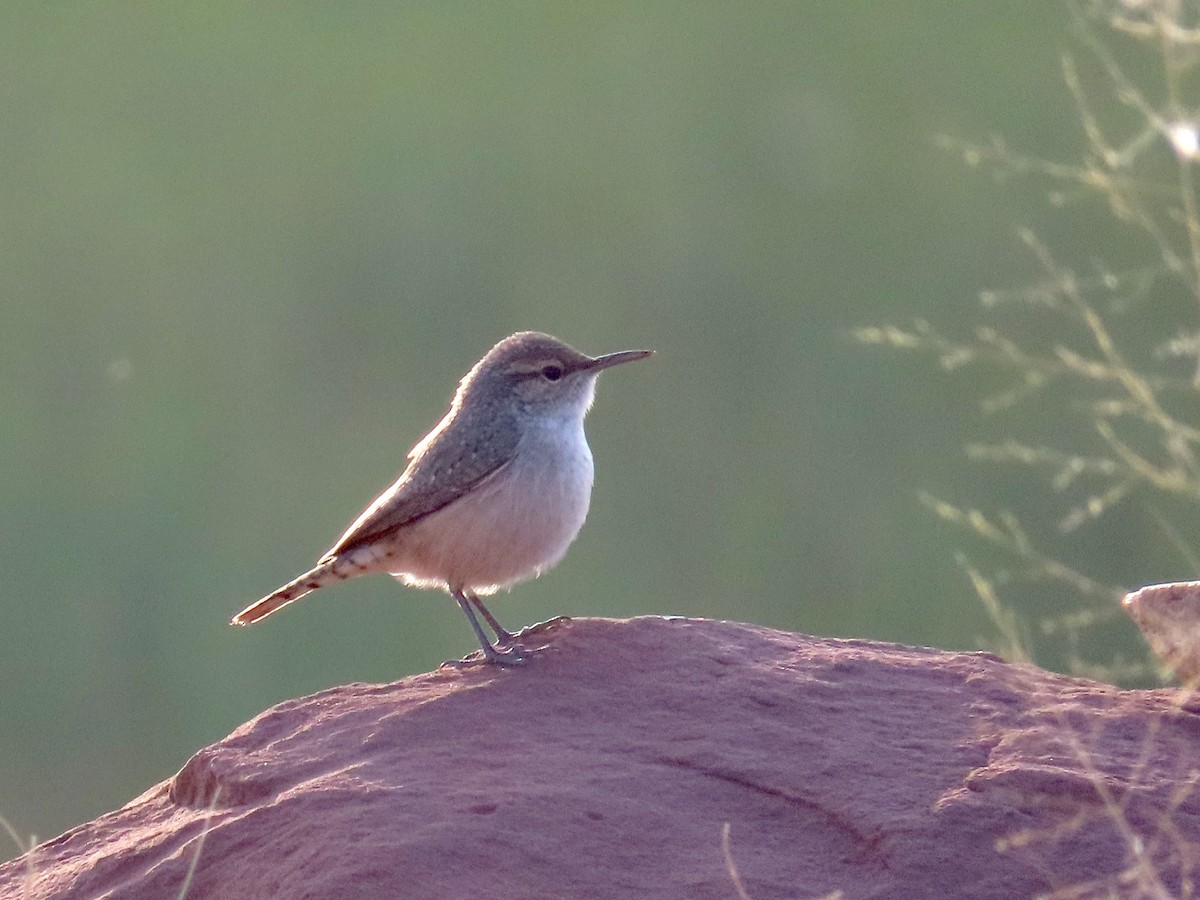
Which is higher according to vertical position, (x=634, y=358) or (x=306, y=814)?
(x=634, y=358)

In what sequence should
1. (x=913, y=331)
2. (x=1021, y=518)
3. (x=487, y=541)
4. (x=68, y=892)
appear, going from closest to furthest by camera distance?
1. (x=68, y=892)
2. (x=487, y=541)
3. (x=1021, y=518)
4. (x=913, y=331)

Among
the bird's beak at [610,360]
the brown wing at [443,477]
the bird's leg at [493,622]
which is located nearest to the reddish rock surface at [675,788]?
the bird's leg at [493,622]

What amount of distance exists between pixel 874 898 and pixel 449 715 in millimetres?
1188

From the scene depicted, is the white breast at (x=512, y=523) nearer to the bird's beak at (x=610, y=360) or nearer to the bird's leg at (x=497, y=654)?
the bird's leg at (x=497, y=654)

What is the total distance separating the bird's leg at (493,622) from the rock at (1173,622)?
163 cm

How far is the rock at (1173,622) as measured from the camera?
4098 millimetres

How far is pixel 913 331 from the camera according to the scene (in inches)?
461

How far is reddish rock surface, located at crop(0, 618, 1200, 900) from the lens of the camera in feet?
10.9

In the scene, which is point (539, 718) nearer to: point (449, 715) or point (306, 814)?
point (449, 715)

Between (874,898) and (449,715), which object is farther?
(449,715)

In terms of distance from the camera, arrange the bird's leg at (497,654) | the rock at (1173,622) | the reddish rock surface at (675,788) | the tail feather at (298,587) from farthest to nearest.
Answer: the tail feather at (298,587) < the bird's leg at (497,654) < the rock at (1173,622) < the reddish rock surface at (675,788)

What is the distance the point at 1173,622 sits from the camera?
13.6 feet

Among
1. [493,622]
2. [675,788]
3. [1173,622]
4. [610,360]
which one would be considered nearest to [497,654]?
[493,622]

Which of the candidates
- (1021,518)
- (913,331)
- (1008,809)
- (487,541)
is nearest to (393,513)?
(487,541)
